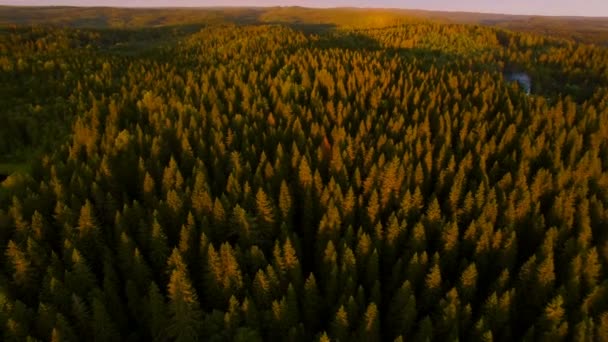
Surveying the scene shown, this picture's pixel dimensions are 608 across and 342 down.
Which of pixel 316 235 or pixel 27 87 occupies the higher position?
pixel 27 87

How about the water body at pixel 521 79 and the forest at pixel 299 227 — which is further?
the water body at pixel 521 79

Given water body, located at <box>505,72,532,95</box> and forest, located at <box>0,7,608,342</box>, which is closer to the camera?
forest, located at <box>0,7,608,342</box>

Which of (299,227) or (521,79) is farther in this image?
(521,79)

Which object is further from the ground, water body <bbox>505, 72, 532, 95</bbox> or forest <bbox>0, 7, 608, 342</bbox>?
water body <bbox>505, 72, 532, 95</bbox>

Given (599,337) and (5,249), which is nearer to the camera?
(599,337)

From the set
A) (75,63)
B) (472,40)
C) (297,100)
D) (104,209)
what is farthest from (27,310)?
(472,40)

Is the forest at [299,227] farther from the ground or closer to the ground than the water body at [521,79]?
closer to the ground

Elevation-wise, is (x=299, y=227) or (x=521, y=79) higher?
(x=521, y=79)

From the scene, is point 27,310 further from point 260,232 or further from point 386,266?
point 386,266
